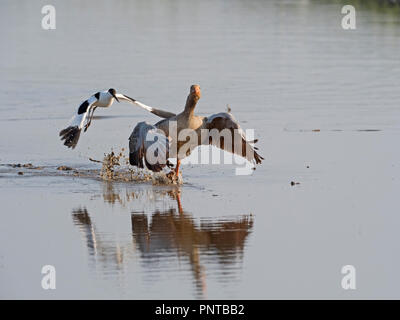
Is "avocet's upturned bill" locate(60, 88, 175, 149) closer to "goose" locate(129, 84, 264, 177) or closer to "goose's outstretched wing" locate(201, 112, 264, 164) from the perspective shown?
"goose" locate(129, 84, 264, 177)

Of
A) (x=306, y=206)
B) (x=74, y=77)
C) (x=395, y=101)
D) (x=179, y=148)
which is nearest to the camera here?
(x=306, y=206)

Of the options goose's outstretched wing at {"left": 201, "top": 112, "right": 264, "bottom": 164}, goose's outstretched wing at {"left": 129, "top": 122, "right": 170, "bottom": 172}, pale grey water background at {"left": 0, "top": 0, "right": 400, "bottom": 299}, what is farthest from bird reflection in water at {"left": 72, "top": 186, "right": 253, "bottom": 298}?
goose's outstretched wing at {"left": 201, "top": 112, "right": 264, "bottom": 164}

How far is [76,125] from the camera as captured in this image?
13.7m

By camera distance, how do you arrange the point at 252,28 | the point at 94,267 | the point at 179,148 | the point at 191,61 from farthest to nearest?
the point at 252,28, the point at 191,61, the point at 179,148, the point at 94,267

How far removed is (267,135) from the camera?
16.3 metres

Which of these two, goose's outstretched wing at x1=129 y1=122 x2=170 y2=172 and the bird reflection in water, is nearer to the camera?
the bird reflection in water

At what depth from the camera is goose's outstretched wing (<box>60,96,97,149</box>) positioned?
1361 cm

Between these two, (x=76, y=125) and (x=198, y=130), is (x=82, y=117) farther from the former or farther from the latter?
(x=198, y=130)

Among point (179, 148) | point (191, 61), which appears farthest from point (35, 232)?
point (191, 61)

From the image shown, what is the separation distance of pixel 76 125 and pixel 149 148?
1603mm

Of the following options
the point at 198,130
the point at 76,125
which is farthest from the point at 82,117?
the point at 198,130

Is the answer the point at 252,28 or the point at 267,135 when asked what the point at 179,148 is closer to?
the point at 267,135

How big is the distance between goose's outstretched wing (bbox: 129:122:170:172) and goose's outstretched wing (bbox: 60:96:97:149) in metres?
1.06

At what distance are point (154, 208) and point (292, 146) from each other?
3907 mm
